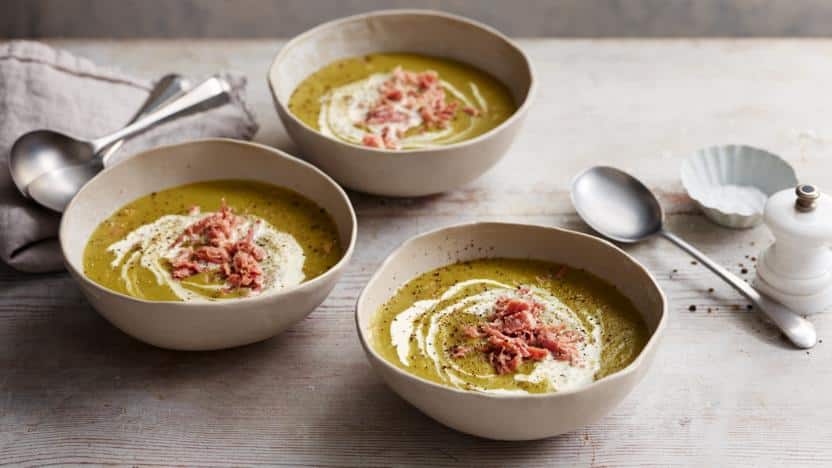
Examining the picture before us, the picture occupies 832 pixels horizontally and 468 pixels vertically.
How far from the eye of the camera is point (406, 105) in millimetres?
2746

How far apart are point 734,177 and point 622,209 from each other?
0.35 meters

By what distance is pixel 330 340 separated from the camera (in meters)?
2.20

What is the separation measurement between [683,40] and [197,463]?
224 centimetres

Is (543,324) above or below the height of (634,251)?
above

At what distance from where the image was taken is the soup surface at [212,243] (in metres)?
2.15

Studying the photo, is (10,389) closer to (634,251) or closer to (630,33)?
(634,251)

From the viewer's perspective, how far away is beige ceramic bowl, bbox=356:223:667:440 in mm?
1725

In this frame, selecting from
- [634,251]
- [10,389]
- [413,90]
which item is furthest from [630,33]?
[10,389]

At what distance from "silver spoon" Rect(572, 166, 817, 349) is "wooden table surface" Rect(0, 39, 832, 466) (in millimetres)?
47

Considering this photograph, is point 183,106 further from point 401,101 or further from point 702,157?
point 702,157

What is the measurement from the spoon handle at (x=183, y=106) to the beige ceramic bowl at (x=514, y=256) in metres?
0.88

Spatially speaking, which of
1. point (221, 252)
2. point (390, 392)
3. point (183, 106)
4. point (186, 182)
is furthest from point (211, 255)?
point (183, 106)

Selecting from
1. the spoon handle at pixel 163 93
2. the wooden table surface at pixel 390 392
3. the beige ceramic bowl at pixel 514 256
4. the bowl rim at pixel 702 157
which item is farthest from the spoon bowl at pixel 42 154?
the bowl rim at pixel 702 157

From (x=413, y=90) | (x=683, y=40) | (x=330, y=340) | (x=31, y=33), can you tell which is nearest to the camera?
(x=330, y=340)
